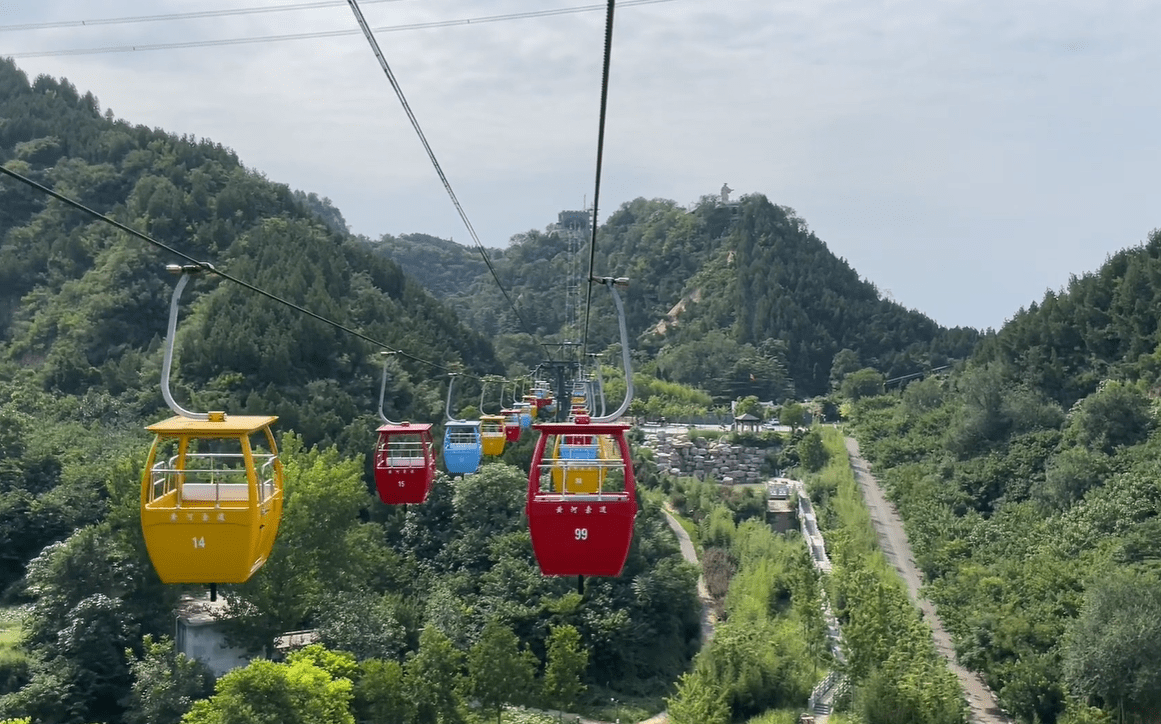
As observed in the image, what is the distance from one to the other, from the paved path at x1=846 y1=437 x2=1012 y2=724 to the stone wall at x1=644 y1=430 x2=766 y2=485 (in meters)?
6.38

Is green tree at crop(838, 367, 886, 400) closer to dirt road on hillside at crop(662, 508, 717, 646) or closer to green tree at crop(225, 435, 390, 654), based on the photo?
dirt road on hillside at crop(662, 508, 717, 646)

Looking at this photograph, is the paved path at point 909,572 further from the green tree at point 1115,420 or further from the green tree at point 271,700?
the green tree at point 271,700

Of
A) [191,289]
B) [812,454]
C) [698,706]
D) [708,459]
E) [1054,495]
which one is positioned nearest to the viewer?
[698,706]

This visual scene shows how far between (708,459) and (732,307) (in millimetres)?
48974

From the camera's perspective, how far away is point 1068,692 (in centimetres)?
2598

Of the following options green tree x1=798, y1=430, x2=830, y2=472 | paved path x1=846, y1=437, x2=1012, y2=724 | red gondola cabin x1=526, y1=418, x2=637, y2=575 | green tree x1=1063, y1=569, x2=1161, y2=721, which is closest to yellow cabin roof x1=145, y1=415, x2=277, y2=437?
red gondola cabin x1=526, y1=418, x2=637, y2=575

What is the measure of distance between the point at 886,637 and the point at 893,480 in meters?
28.1

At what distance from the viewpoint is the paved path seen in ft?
96.0

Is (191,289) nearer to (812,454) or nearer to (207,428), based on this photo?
(812,454)

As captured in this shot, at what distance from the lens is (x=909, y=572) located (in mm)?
42875

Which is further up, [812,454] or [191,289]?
[191,289]

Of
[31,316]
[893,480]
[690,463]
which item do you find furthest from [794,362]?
[31,316]

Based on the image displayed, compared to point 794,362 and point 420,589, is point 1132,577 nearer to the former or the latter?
point 420,589

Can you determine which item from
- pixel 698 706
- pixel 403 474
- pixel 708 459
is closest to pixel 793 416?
pixel 708 459
